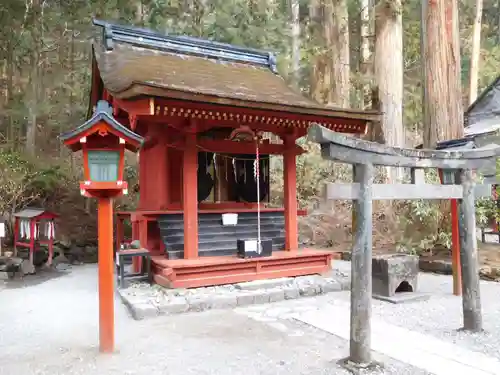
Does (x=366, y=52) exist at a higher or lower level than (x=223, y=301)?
higher

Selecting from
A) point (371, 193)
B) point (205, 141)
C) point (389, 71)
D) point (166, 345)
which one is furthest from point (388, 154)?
point (389, 71)

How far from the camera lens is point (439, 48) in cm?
978

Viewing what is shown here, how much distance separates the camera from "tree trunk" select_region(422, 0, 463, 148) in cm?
968

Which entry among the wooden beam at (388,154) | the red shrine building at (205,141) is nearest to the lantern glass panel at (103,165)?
the red shrine building at (205,141)

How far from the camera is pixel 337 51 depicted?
17.0 meters

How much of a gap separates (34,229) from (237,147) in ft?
16.1

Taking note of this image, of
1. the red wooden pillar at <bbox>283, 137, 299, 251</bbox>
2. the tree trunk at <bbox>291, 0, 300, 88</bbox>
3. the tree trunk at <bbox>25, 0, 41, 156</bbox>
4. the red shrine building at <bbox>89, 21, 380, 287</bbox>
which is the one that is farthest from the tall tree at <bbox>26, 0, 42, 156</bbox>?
the tree trunk at <bbox>291, 0, 300, 88</bbox>

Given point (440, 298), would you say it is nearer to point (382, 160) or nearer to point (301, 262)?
point (301, 262)

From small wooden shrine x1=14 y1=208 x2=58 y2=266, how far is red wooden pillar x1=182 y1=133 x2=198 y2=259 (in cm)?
400

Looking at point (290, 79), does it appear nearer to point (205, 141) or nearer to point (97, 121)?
point (205, 141)

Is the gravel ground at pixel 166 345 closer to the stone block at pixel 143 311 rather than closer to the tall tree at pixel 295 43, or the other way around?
the stone block at pixel 143 311

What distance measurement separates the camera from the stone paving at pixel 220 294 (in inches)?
241

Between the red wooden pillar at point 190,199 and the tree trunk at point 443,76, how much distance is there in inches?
217

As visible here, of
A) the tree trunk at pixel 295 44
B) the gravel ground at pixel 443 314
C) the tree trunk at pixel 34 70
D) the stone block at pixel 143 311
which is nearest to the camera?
the gravel ground at pixel 443 314
